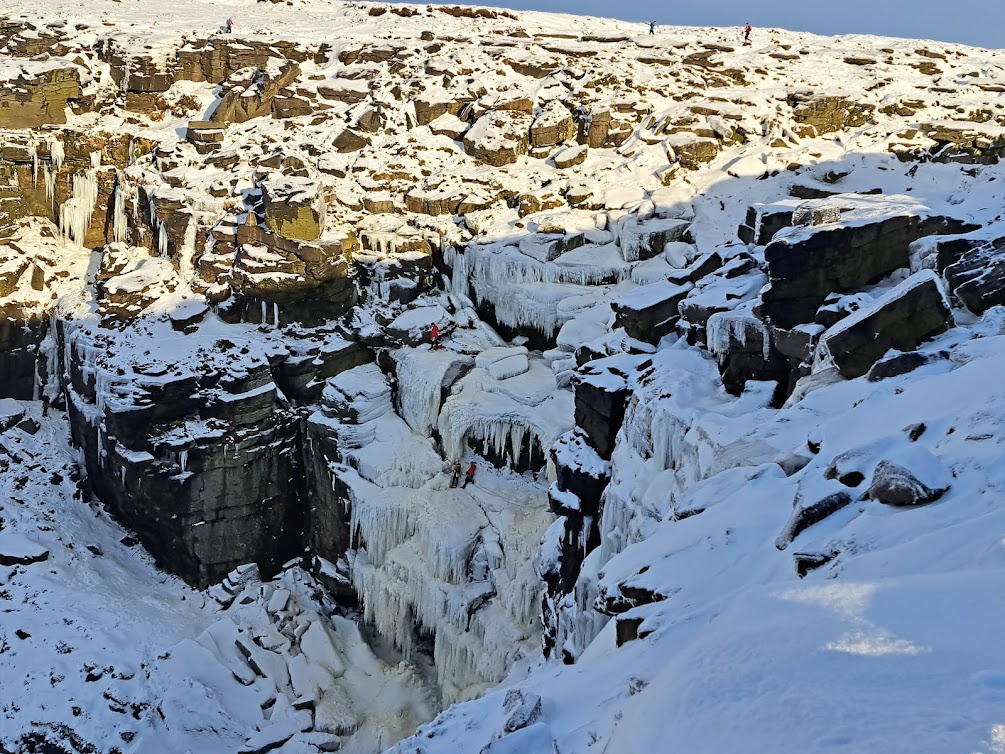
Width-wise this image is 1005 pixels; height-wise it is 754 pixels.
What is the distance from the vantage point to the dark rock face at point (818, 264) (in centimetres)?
1220

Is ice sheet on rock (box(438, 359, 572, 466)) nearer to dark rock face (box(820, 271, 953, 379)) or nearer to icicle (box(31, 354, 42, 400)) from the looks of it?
dark rock face (box(820, 271, 953, 379))

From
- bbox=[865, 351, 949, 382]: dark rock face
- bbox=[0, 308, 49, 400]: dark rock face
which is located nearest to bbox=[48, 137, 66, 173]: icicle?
bbox=[0, 308, 49, 400]: dark rock face

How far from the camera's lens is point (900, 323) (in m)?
10.1

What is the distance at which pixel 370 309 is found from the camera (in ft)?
75.5

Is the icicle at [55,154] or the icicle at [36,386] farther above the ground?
→ the icicle at [55,154]

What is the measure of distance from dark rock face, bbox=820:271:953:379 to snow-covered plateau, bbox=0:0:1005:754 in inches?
2.3

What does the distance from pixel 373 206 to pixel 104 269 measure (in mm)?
9147

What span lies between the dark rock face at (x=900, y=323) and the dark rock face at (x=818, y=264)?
1925mm

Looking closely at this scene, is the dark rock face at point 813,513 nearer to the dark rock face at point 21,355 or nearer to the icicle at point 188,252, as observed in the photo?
the icicle at point 188,252

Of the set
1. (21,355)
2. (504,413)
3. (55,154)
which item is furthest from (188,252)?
(504,413)

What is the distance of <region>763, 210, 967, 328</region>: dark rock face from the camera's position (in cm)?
1220

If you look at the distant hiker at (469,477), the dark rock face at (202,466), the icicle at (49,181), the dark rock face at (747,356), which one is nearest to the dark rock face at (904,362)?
the dark rock face at (747,356)

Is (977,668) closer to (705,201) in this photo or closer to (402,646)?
(402,646)

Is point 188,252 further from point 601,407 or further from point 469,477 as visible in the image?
point 601,407
